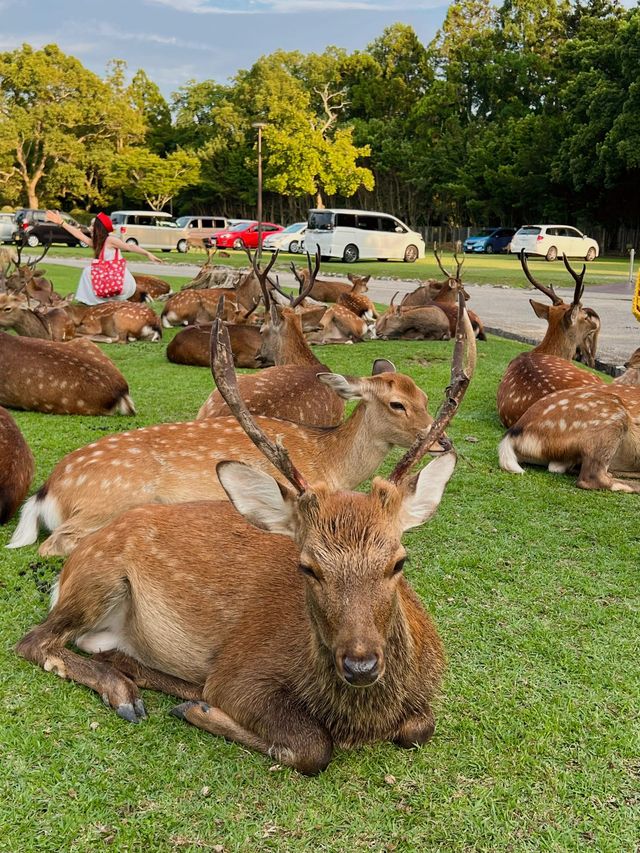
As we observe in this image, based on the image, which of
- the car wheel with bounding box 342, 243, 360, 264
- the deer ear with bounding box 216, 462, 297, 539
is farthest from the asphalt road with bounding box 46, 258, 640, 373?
the car wheel with bounding box 342, 243, 360, 264

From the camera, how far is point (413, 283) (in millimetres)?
20906

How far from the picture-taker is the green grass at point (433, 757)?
212 cm

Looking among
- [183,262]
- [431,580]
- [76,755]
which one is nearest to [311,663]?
[76,755]

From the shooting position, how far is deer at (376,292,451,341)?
10.9 metres

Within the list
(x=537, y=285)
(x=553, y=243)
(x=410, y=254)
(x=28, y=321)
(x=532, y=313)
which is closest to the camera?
(x=537, y=285)

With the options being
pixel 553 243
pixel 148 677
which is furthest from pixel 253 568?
pixel 553 243

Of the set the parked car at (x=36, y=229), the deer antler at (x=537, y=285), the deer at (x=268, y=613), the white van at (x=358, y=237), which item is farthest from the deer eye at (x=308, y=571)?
the parked car at (x=36, y=229)

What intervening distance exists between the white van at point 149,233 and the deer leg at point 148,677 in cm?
3560

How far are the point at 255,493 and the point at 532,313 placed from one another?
12164 millimetres

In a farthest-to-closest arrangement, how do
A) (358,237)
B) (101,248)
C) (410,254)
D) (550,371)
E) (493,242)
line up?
1. (493,242)
2. (410,254)
3. (358,237)
4. (101,248)
5. (550,371)

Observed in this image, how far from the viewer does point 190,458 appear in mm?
4109

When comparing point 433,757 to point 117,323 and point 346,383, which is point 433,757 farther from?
point 117,323

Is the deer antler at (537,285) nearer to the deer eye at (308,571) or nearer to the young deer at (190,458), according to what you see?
the young deer at (190,458)

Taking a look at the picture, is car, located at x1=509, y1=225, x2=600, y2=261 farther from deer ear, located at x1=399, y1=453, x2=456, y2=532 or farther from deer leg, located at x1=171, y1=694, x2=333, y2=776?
deer leg, located at x1=171, y1=694, x2=333, y2=776
